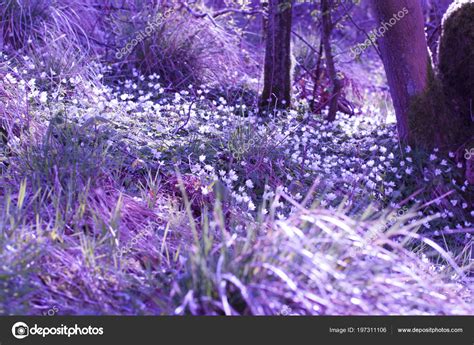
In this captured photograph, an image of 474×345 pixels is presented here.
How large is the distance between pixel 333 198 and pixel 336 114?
101 inches

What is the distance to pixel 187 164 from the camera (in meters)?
4.60

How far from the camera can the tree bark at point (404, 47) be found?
5191mm

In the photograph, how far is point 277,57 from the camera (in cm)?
641

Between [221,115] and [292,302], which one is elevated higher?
[221,115]

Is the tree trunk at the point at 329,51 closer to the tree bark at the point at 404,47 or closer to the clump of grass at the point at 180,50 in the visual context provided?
the tree bark at the point at 404,47

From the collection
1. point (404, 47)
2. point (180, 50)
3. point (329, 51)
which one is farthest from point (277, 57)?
point (404, 47)

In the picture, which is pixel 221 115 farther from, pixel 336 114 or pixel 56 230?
pixel 56 230

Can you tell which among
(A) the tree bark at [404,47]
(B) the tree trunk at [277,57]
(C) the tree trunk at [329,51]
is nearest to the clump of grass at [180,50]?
(B) the tree trunk at [277,57]

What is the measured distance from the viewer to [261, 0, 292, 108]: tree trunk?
20.9ft

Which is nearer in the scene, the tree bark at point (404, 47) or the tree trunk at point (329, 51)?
the tree bark at point (404, 47)

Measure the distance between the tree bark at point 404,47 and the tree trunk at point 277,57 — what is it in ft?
4.05

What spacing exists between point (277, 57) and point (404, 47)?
4.96 ft

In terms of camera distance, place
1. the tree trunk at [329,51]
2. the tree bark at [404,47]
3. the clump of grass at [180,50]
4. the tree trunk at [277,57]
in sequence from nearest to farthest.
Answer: the tree bark at [404,47], the tree trunk at [329,51], the tree trunk at [277,57], the clump of grass at [180,50]

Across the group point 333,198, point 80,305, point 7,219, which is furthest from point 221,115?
point 80,305
